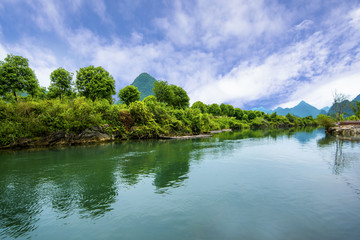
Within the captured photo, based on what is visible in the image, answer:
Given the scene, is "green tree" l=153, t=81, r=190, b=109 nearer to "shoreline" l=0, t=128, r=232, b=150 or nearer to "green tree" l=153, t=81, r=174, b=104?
"green tree" l=153, t=81, r=174, b=104

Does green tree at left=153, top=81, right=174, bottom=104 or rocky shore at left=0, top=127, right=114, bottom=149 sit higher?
green tree at left=153, top=81, right=174, bottom=104

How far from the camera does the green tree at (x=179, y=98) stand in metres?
80.3

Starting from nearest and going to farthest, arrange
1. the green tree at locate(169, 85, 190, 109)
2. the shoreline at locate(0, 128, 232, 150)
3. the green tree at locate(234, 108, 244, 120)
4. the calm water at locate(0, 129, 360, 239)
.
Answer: the calm water at locate(0, 129, 360, 239) → the shoreline at locate(0, 128, 232, 150) → the green tree at locate(169, 85, 190, 109) → the green tree at locate(234, 108, 244, 120)

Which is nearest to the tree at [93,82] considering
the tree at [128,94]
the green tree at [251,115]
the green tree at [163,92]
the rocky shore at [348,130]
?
the tree at [128,94]

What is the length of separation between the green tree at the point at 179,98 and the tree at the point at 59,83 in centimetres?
4147

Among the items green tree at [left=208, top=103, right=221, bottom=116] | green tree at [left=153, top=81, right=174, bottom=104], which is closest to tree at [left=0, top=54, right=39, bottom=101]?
green tree at [left=153, top=81, right=174, bottom=104]

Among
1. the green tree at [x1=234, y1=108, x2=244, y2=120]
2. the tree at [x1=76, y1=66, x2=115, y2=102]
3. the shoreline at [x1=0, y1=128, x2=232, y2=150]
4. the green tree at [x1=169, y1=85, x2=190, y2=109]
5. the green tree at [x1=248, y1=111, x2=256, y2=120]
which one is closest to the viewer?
the shoreline at [x1=0, y1=128, x2=232, y2=150]

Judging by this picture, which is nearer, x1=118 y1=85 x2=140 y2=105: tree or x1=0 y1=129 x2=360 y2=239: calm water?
x1=0 y1=129 x2=360 y2=239: calm water

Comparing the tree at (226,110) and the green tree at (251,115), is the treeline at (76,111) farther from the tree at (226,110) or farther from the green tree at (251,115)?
the green tree at (251,115)

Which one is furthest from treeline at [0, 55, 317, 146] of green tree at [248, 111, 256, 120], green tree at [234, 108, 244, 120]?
green tree at [248, 111, 256, 120]

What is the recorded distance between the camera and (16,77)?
3512 cm

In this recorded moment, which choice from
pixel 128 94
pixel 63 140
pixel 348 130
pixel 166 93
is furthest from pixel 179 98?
pixel 348 130

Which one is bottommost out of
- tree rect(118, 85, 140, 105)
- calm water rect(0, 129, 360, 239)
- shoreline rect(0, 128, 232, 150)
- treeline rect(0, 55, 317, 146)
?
calm water rect(0, 129, 360, 239)

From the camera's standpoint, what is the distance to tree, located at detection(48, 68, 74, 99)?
46438 mm
